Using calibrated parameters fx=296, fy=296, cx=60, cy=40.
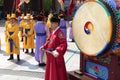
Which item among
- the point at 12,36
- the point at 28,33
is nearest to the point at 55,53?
the point at 12,36

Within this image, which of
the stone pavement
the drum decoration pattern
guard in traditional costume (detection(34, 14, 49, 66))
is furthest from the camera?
guard in traditional costume (detection(34, 14, 49, 66))

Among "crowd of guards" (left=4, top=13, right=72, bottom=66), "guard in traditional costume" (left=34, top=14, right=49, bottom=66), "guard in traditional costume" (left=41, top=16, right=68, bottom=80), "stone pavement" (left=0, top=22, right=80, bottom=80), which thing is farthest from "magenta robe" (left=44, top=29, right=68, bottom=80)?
"guard in traditional costume" (left=34, top=14, right=49, bottom=66)

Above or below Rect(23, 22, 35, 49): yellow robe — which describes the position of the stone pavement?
below

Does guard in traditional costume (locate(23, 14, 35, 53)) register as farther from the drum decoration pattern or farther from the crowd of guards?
the drum decoration pattern

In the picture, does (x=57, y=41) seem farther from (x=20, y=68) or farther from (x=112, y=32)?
(x=20, y=68)

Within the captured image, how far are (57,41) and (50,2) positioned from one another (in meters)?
17.7

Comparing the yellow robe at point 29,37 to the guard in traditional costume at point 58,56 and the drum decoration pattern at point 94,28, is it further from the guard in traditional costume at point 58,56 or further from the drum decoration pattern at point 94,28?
the drum decoration pattern at point 94,28

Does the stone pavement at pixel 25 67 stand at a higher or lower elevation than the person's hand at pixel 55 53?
lower

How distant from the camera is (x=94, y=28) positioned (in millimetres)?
4293

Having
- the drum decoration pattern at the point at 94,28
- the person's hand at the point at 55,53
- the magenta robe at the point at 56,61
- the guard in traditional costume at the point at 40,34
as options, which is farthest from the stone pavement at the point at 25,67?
the drum decoration pattern at the point at 94,28

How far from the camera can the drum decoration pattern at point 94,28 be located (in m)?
3.99

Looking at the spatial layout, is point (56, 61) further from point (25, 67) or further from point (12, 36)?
point (12, 36)

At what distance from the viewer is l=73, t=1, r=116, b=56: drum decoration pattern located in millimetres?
3986

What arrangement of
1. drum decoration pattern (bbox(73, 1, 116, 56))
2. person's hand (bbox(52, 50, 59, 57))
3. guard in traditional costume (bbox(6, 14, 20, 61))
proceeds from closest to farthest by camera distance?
drum decoration pattern (bbox(73, 1, 116, 56))
person's hand (bbox(52, 50, 59, 57))
guard in traditional costume (bbox(6, 14, 20, 61))
